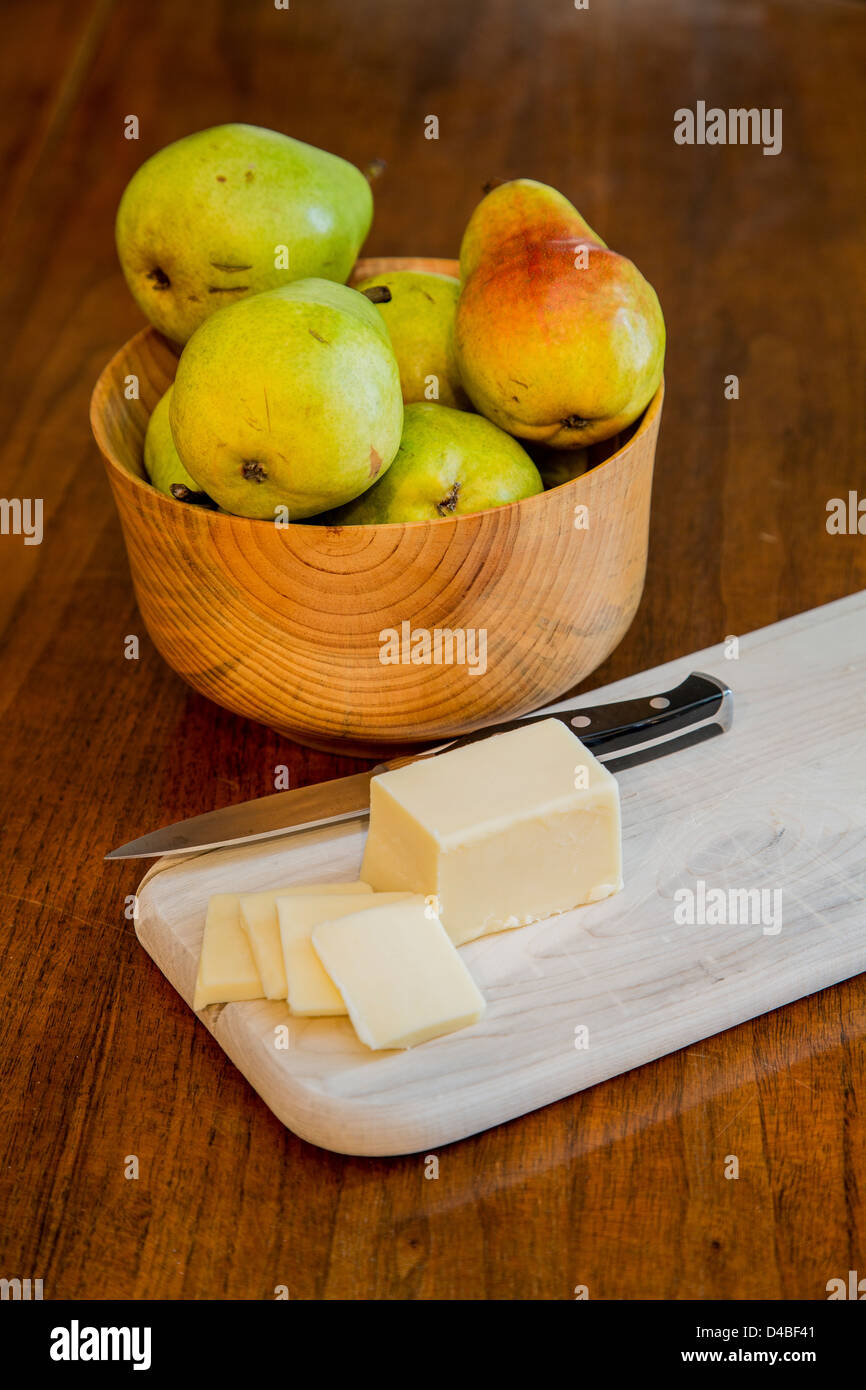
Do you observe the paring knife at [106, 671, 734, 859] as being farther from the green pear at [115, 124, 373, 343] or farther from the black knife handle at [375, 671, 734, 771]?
the green pear at [115, 124, 373, 343]

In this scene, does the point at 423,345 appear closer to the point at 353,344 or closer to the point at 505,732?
the point at 353,344

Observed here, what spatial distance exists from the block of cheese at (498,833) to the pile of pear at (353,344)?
187mm

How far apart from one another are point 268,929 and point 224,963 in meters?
0.03

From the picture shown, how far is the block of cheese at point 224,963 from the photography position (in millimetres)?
788

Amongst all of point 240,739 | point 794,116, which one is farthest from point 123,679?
point 794,116

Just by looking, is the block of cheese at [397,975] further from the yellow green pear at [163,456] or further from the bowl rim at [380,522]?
the yellow green pear at [163,456]

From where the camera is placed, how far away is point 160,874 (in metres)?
0.88

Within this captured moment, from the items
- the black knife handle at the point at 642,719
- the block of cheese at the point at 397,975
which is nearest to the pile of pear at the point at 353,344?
the black knife handle at the point at 642,719

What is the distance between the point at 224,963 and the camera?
2.62 feet

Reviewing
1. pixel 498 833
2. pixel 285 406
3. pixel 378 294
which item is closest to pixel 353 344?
pixel 285 406

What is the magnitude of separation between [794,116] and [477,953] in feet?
5.42

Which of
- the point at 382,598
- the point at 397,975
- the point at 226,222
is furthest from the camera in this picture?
the point at 226,222

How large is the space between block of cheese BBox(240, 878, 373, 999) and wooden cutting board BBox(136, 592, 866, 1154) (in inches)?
0.6

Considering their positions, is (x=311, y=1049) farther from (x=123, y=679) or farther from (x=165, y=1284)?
(x=123, y=679)
